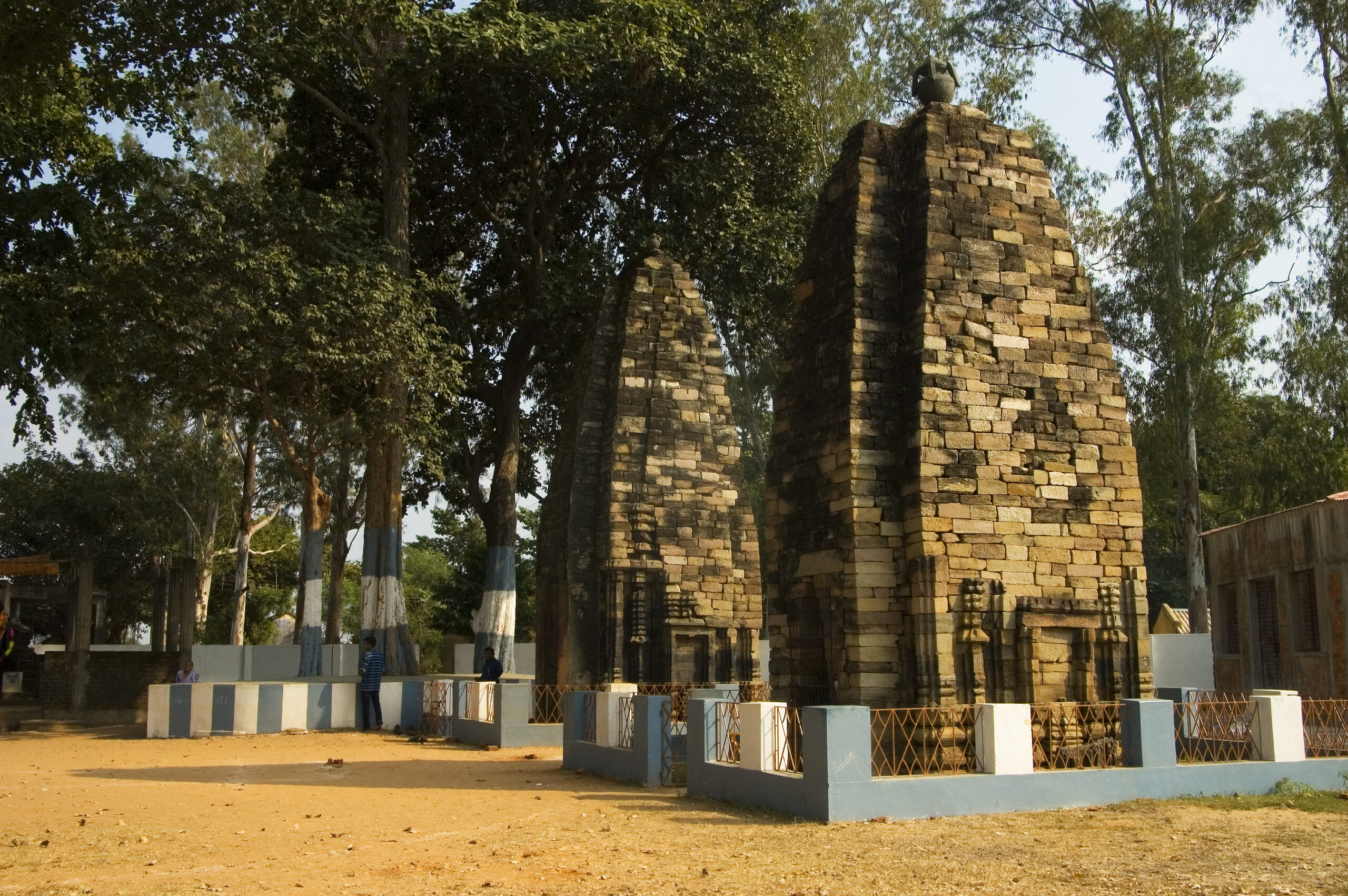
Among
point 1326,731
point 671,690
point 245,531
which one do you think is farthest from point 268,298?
point 1326,731

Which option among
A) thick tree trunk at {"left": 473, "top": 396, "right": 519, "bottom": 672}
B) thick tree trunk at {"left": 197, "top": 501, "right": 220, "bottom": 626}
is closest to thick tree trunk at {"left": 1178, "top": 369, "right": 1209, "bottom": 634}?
thick tree trunk at {"left": 473, "top": 396, "right": 519, "bottom": 672}

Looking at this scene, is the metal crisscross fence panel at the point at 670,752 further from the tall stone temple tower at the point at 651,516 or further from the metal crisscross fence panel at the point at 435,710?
the metal crisscross fence panel at the point at 435,710

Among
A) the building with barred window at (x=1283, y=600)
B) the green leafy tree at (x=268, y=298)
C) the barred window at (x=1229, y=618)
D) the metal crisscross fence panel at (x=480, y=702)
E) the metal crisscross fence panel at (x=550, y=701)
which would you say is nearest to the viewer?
the metal crisscross fence panel at (x=480, y=702)

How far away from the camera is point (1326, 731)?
11.2 meters

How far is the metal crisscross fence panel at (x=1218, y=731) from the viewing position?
10.9 m

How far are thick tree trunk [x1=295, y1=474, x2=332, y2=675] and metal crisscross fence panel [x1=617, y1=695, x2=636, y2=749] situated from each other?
445 inches

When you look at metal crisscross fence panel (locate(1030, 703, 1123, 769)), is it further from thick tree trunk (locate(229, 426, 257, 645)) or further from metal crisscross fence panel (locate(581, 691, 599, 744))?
thick tree trunk (locate(229, 426, 257, 645))

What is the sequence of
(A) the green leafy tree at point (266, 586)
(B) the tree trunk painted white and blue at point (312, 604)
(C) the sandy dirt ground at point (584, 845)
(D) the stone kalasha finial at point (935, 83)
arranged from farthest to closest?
(A) the green leafy tree at point (266, 586)
(B) the tree trunk painted white and blue at point (312, 604)
(D) the stone kalasha finial at point (935, 83)
(C) the sandy dirt ground at point (584, 845)

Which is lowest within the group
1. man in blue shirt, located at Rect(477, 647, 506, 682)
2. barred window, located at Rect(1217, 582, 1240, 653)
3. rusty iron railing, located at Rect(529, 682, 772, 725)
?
rusty iron railing, located at Rect(529, 682, 772, 725)

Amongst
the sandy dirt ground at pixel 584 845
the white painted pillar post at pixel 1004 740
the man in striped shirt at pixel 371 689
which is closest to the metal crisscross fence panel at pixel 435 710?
the man in striped shirt at pixel 371 689

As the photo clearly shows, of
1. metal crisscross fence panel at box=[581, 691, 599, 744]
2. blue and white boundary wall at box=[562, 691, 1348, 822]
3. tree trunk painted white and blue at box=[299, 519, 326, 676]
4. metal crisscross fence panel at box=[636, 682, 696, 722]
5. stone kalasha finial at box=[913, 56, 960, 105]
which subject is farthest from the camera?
tree trunk painted white and blue at box=[299, 519, 326, 676]

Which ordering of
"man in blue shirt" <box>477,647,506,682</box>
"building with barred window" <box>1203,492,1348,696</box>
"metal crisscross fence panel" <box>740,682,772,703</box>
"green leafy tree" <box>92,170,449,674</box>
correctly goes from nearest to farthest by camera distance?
"metal crisscross fence panel" <box>740,682,772,703</box> < "building with barred window" <box>1203,492,1348,696</box> < "man in blue shirt" <box>477,647,506,682</box> < "green leafy tree" <box>92,170,449,674</box>

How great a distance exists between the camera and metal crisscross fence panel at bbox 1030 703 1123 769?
10.8 meters

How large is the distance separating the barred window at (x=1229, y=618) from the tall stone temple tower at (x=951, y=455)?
12.0 metres
